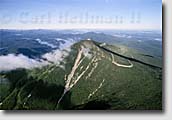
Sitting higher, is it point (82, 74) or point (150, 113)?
point (82, 74)

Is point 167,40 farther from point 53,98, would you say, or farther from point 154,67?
point 53,98

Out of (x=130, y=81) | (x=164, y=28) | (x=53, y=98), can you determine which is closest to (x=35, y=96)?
(x=53, y=98)

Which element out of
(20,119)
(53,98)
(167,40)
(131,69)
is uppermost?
(167,40)

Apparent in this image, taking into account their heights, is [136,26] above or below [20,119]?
above

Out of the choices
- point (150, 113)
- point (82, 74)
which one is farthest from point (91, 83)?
point (150, 113)

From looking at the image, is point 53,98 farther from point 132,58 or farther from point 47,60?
point 132,58

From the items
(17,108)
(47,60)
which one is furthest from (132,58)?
(17,108)

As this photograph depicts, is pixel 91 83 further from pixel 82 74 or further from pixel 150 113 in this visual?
pixel 150 113
